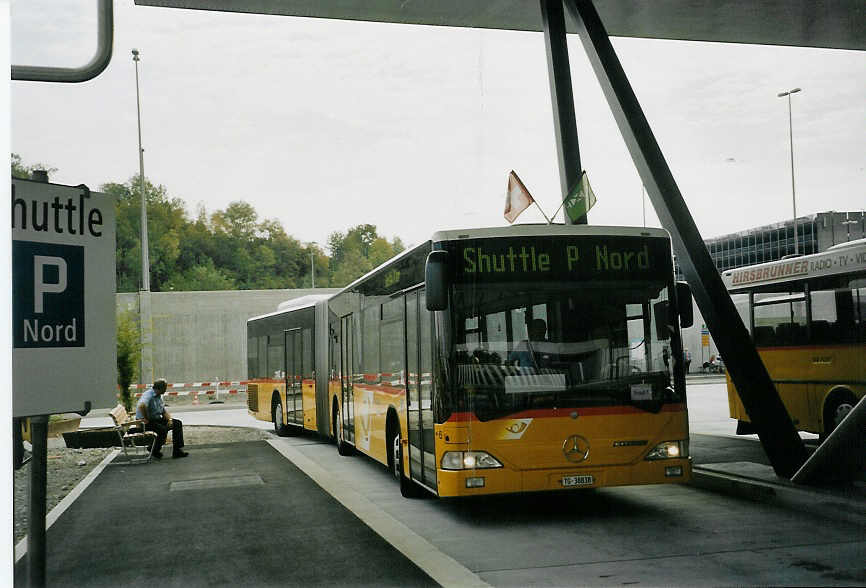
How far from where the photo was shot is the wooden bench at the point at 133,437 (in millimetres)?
16556

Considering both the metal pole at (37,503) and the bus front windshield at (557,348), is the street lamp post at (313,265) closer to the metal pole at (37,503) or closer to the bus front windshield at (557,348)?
the bus front windshield at (557,348)

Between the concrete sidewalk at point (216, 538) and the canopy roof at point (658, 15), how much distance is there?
22.9ft

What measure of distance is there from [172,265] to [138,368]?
367 inches

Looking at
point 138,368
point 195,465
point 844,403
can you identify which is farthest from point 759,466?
point 138,368

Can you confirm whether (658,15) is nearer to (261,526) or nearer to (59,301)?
(261,526)

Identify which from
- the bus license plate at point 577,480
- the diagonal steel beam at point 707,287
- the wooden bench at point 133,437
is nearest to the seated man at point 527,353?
the bus license plate at point 577,480

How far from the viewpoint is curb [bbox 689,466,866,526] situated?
923 centimetres

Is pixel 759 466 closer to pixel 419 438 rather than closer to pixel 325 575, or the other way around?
pixel 419 438

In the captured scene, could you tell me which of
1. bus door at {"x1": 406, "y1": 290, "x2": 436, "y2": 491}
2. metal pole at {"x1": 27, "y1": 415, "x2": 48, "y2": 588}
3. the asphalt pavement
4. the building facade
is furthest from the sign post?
the building facade

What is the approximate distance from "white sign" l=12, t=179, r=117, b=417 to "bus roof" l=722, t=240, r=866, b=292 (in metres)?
11.9

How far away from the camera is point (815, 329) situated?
14.7 metres

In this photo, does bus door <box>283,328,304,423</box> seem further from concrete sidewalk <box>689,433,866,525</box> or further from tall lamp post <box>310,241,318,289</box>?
concrete sidewalk <box>689,433,866,525</box>

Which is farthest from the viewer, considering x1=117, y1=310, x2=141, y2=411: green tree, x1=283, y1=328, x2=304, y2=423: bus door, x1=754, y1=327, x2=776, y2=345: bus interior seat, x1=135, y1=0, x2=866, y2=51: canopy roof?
x1=117, y1=310, x2=141, y2=411: green tree

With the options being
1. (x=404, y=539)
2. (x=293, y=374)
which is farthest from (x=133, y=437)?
(x=404, y=539)
